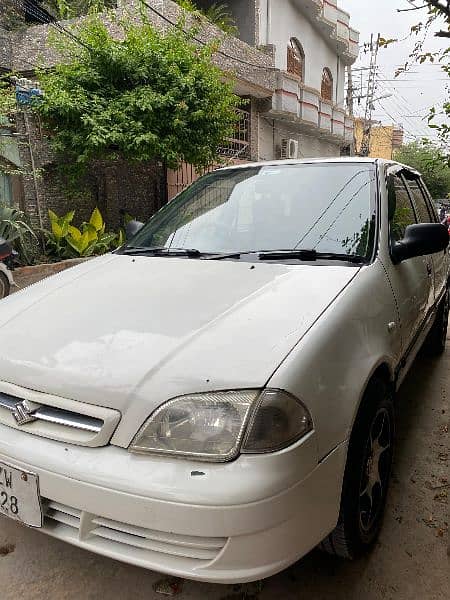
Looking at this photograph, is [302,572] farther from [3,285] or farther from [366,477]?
[3,285]

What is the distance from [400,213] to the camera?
109 inches

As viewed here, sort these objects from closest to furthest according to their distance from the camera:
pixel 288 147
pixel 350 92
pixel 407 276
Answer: pixel 407 276 < pixel 288 147 < pixel 350 92

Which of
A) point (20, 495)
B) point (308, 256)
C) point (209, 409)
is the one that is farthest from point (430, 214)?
point (20, 495)

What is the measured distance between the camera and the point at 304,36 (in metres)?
18.5

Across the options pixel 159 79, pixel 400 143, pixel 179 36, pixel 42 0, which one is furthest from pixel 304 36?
pixel 400 143

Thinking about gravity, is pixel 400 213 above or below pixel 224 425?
above

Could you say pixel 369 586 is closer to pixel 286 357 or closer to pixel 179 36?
pixel 286 357

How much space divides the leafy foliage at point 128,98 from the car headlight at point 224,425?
7.07m

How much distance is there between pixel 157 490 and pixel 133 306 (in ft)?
2.46

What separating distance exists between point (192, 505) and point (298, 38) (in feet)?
65.2

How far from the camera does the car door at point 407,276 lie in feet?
7.54

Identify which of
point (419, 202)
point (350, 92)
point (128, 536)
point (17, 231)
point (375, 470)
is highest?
point (350, 92)

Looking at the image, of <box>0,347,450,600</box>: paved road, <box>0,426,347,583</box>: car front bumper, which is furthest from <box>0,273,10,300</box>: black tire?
<box>0,426,347,583</box>: car front bumper

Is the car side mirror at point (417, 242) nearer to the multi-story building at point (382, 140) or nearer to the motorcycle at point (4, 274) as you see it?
the motorcycle at point (4, 274)
